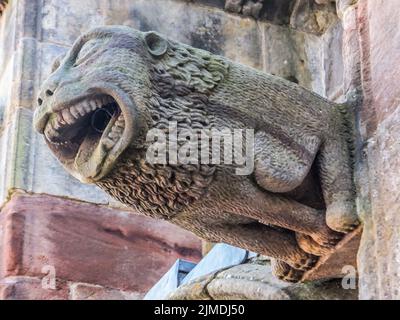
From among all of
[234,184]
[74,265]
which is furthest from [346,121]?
[74,265]

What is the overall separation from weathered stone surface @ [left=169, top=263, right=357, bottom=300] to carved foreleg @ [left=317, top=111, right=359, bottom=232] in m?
0.40

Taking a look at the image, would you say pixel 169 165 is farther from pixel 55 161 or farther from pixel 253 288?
pixel 55 161

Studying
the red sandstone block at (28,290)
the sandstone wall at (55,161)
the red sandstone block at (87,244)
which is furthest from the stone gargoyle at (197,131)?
the red sandstone block at (87,244)

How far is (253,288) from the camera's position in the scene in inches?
167

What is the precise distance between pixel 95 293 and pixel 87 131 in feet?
7.41

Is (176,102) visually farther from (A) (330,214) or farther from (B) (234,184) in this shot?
(A) (330,214)

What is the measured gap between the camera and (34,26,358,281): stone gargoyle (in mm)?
3430

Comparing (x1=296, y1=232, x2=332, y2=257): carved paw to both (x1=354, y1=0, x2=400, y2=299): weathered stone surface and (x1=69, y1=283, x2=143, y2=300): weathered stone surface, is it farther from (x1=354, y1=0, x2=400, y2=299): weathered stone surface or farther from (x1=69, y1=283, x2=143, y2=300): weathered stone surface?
(x1=69, y1=283, x2=143, y2=300): weathered stone surface

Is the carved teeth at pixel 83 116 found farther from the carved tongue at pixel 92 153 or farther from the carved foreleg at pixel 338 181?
the carved foreleg at pixel 338 181

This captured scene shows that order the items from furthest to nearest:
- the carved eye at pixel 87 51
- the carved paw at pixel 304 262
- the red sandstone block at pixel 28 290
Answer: the red sandstone block at pixel 28 290 < the carved paw at pixel 304 262 < the carved eye at pixel 87 51

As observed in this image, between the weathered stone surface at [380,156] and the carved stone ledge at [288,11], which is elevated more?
the carved stone ledge at [288,11]

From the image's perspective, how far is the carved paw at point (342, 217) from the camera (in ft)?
11.7
